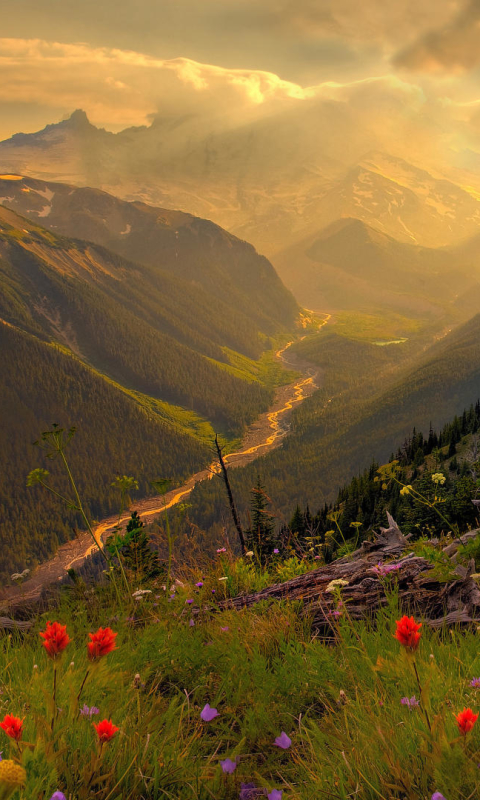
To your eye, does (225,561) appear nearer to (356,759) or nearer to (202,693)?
(202,693)

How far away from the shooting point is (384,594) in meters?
5.64

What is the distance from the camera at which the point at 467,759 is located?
2270 mm

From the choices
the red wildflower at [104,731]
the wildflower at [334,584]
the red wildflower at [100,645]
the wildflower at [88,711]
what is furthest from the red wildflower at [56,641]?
the wildflower at [334,584]

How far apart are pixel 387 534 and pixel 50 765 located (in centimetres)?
664

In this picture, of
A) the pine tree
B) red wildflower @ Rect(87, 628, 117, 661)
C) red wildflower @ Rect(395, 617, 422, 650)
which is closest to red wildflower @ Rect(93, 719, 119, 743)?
red wildflower @ Rect(87, 628, 117, 661)

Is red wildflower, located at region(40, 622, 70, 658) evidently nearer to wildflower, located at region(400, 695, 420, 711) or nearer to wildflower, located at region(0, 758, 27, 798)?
wildflower, located at region(0, 758, 27, 798)

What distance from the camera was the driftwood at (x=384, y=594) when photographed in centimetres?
510

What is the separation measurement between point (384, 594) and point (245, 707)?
7.34ft

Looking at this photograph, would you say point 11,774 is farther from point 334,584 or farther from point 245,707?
point 334,584

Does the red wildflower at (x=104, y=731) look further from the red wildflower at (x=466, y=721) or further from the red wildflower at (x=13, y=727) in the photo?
the red wildflower at (x=466, y=721)

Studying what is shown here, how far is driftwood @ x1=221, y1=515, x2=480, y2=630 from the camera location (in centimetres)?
510

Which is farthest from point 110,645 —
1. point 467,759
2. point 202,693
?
point 202,693

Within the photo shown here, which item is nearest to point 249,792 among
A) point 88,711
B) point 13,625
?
point 88,711

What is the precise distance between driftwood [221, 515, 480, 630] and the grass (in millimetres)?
242
